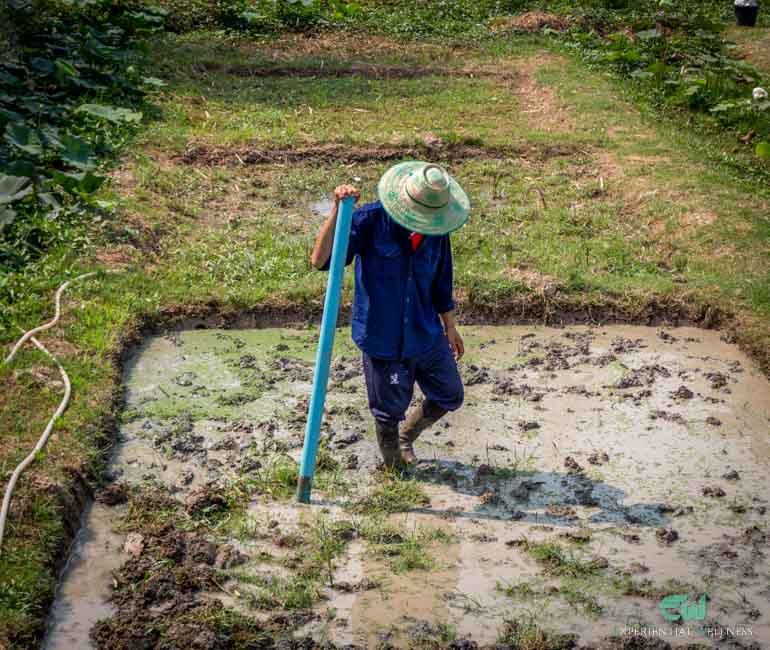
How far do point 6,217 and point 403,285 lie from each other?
343 centimetres

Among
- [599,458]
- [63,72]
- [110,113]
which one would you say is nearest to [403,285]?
[599,458]

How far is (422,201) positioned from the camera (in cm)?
446

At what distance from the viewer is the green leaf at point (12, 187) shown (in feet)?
23.1

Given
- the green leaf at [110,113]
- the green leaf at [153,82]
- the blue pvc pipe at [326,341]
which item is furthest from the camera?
the green leaf at [153,82]

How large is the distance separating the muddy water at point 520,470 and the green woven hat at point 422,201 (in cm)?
134

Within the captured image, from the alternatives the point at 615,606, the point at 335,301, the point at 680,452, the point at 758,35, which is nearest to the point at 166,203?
the point at 335,301

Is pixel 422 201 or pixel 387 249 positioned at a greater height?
pixel 422 201

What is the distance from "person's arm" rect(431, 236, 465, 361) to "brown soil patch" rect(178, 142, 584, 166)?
4622 mm

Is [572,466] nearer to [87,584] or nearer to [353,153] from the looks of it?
[87,584]

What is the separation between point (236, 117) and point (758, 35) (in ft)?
28.7

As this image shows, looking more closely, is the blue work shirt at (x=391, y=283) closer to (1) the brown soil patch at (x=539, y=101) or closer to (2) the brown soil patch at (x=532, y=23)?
(1) the brown soil patch at (x=539, y=101)

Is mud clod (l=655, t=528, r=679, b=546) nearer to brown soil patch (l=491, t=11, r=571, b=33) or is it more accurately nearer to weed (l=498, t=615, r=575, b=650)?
weed (l=498, t=615, r=575, b=650)

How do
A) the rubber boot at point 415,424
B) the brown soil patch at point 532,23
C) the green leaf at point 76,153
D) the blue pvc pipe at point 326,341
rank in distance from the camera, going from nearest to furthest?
the blue pvc pipe at point 326,341
the rubber boot at point 415,424
the green leaf at point 76,153
the brown soil patch at point 532,23

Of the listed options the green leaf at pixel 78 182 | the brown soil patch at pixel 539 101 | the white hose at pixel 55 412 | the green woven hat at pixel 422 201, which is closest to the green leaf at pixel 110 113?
the green leaf at pixel 78 182
